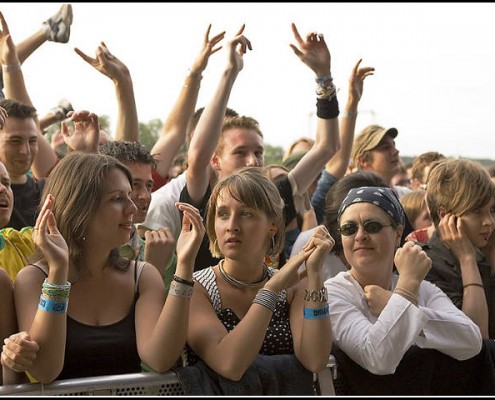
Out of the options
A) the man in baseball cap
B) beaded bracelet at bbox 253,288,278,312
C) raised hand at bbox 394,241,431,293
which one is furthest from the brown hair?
the man in baseball cap

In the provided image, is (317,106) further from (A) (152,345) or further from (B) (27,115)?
(A) (152,345)

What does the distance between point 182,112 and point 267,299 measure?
2.39m

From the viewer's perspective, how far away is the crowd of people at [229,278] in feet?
9.25

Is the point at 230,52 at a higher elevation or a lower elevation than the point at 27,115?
higher

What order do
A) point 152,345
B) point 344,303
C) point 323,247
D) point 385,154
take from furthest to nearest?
point 385,154, point 344,303, point 323,247, point 152,345

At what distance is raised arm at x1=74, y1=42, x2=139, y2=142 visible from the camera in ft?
15.7

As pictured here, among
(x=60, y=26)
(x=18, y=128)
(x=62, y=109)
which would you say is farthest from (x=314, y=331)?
(x=62, y=109)

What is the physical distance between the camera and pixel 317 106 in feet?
15.5

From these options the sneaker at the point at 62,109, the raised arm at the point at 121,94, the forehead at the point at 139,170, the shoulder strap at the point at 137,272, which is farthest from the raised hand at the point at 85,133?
the sneaker at the point at 62,109

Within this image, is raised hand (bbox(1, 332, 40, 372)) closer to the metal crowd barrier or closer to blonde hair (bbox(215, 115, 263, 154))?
the metal crowd barrier

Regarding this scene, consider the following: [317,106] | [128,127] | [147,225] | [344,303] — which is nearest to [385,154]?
[317,106]

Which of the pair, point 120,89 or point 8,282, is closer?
point 8,282

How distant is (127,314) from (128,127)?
2049 mm

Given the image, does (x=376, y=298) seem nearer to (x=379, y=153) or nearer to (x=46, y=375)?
(x=46, y=375)
